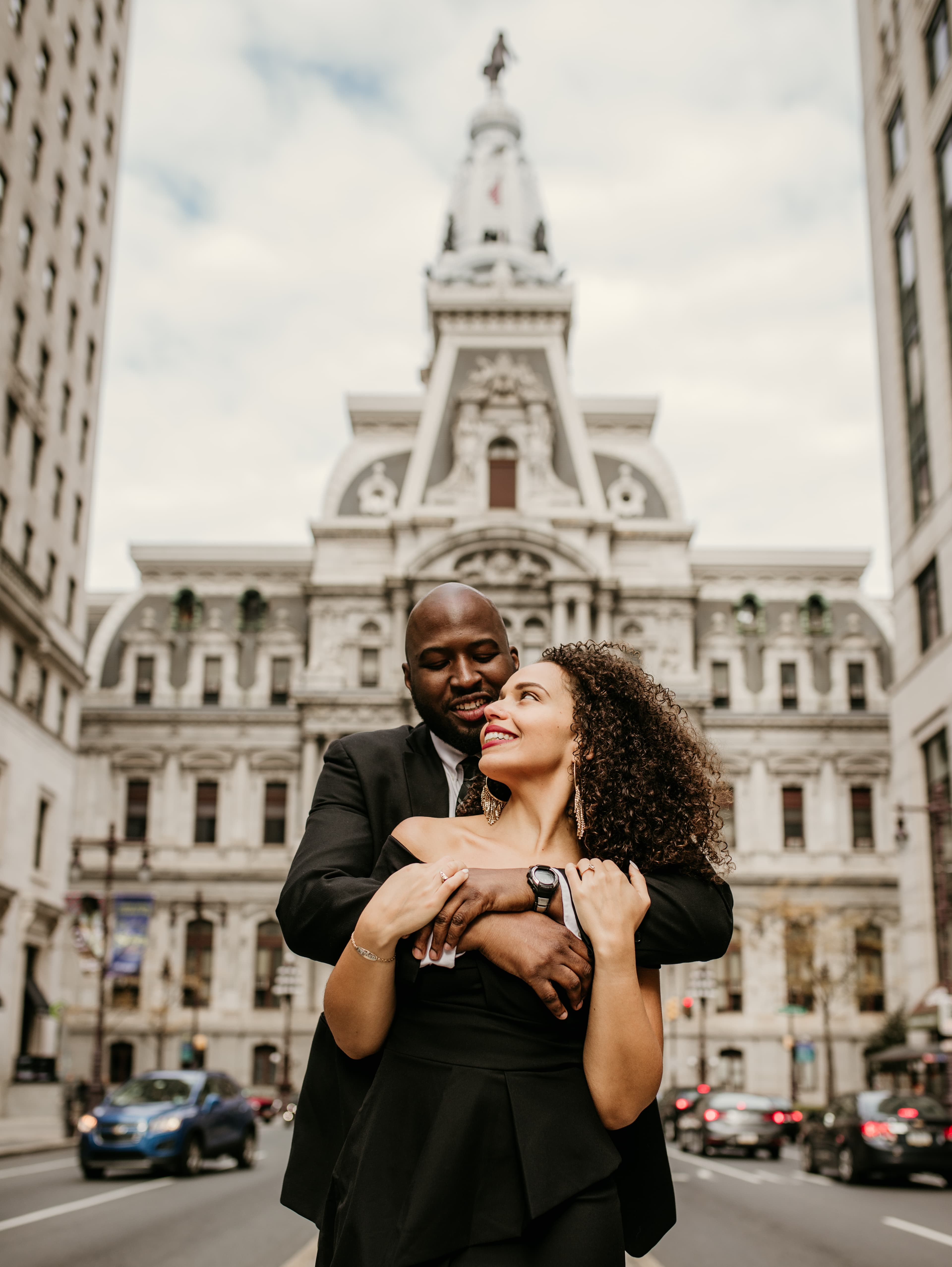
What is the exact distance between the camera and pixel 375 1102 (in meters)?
3.59

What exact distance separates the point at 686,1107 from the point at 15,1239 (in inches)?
913

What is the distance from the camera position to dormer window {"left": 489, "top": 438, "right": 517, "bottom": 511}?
62625 millimetres

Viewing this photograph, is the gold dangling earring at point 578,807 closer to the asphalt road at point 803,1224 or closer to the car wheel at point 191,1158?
the asphalt road at point 803,1224

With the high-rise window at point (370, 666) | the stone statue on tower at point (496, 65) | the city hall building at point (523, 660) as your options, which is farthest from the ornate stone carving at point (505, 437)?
the stone statue on tower at point (496, 65)

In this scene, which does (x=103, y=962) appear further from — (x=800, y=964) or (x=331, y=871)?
(x=331, y=871)

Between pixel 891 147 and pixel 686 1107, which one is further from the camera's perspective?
pixel 891 147

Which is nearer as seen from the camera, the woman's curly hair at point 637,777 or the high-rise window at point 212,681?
the woman's curly hair at point 637,777

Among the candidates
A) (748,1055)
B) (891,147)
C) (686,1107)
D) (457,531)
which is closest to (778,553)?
(457,531)

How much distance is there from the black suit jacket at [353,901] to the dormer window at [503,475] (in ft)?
191

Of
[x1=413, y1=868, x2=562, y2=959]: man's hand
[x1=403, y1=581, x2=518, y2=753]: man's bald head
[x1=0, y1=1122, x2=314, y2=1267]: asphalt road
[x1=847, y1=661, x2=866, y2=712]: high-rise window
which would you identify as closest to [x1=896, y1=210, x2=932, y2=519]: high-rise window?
[x1=0, y1=1122, x2=314, y2=1267]: asphalt road

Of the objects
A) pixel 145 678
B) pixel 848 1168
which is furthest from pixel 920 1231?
pixel 145 678

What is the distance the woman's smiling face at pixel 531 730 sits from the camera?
3746mm

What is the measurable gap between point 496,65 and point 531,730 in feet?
331

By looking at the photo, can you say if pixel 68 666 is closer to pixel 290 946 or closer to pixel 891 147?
pixel 891 147
